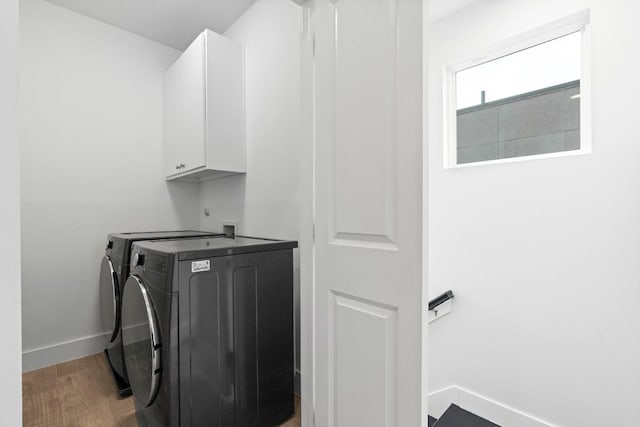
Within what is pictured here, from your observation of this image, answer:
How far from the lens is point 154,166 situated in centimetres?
268

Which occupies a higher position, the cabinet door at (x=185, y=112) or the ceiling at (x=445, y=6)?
the ceiling at (x=445, y=6)

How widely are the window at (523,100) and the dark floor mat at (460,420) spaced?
5.18 ft

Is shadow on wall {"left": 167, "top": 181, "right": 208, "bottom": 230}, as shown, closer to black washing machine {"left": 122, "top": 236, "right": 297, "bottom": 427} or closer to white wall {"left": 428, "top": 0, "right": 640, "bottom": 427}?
black washing machine {"left": 122, "top": 236, "right": 297, "bottom": 427}

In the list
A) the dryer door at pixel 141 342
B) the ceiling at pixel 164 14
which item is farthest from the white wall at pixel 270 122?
the dryer door at pixel 141 342

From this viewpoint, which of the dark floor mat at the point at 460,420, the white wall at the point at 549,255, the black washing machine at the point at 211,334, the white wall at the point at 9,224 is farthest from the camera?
the dark floor mat at the point at 460,420

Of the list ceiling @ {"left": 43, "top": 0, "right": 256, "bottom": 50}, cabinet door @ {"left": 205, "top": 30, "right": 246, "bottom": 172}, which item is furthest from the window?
ceiling @ {"left": 43, "top": 0, "right": 256, "bottom": 50}

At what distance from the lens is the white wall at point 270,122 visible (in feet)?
6.21

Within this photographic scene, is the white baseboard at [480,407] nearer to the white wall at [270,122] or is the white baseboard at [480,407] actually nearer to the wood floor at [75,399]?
the wood floor at [75,399]

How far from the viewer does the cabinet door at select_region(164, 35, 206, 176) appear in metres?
2.14

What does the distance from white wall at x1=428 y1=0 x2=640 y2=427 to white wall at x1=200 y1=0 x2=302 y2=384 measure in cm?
101

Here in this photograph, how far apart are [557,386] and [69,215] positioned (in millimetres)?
3402

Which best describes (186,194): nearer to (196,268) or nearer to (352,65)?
(196,268)

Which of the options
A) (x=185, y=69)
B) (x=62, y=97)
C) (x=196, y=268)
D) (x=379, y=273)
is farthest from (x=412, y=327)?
(x=62, y=97)

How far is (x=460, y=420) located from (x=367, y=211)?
63.2 inches
